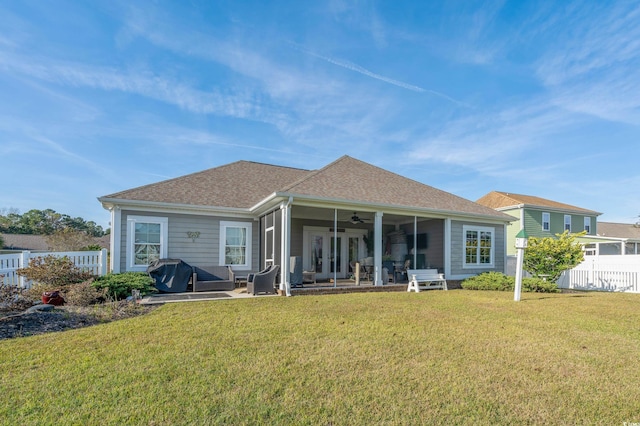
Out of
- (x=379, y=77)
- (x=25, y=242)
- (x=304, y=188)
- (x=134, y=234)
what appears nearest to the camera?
(x=304, y=188)

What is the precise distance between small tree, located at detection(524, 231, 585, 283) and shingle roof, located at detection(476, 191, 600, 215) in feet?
41.2

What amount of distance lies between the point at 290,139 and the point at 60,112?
9925mm

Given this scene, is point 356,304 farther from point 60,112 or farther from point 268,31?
point 60,112

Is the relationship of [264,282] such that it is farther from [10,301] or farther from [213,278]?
[10,301]

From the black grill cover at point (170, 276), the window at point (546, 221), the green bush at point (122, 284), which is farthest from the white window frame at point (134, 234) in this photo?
the window at point (546, 221)

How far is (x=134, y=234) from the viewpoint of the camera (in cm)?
1093

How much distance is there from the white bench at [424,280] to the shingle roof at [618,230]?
27.6 metres

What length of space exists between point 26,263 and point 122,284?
3445 millimetres

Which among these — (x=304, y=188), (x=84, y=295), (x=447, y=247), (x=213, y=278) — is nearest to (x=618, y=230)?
(x=447, y=247)

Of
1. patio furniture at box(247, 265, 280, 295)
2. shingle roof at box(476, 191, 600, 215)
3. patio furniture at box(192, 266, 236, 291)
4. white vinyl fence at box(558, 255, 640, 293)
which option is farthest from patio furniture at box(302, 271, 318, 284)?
shingle roof at box(476, 191, 600, 215)

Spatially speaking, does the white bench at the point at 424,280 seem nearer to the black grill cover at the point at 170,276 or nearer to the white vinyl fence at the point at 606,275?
the white vinyl fence at the point at 606,275

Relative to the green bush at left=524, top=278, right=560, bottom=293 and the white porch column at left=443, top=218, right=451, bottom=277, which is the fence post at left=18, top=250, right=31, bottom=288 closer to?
the white porch column at left=443, top=218, right=451, bottom=277

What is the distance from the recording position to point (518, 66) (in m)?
11.9

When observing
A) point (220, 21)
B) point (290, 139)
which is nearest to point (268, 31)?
point (220, 21)
